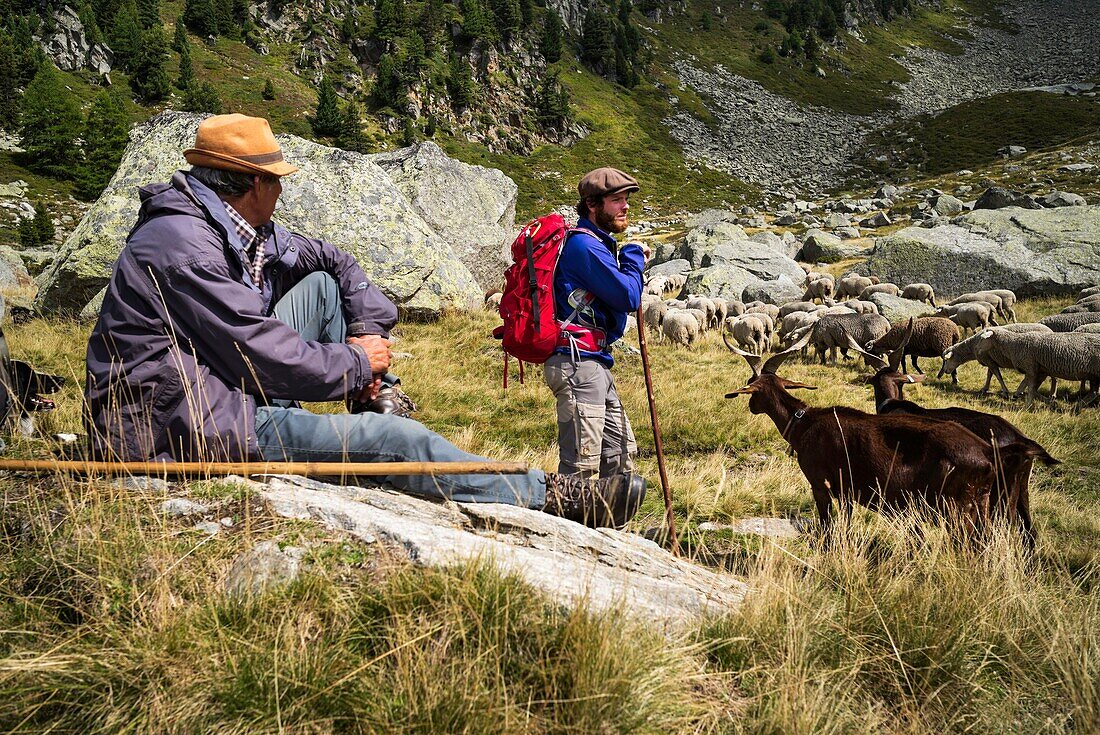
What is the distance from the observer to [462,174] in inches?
645

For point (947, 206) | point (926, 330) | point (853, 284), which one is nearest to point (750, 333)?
point (926, 330)

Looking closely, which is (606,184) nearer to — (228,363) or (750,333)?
(228,363)

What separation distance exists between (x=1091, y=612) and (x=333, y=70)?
92.9 m

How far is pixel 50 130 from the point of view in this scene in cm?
4847

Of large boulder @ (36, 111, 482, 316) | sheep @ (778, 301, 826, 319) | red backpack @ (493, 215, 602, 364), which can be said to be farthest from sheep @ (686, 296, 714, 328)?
red backpack @ (493, 215, 602, 364)

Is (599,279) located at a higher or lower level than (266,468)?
higher

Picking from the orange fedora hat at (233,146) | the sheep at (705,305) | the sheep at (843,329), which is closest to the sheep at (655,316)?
the sheep at (705,305)

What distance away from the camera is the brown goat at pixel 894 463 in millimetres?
4258

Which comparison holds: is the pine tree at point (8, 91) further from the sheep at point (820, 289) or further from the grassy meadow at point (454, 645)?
the grassy meadow at point (454, 645)

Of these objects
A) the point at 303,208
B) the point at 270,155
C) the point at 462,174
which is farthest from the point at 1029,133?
the point at 270,155

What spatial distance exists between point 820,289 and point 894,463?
21103mm

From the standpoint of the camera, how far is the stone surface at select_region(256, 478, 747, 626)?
234cm

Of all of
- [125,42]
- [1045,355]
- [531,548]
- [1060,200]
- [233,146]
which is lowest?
[1045,355]

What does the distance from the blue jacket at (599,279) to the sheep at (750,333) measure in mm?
13045
